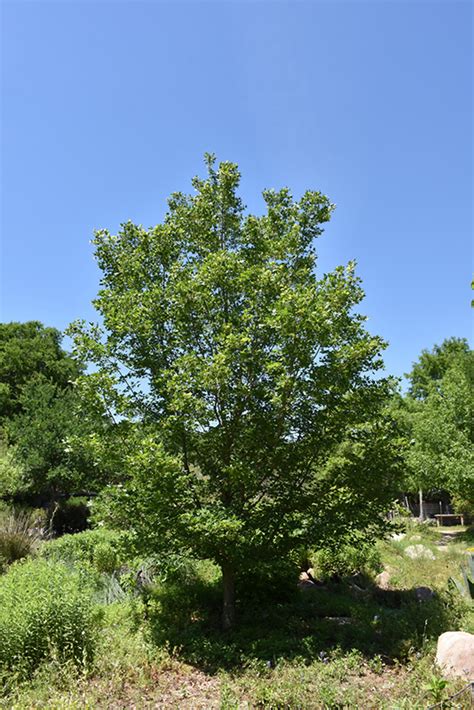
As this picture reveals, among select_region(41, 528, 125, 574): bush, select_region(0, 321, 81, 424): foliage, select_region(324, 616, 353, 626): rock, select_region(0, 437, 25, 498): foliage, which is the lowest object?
select_region(324, 616, 353, 626): rock

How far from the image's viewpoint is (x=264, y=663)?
5.85m

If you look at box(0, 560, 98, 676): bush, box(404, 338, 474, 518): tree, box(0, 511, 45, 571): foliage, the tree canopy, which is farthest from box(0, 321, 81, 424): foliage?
box(0, 560, 98, 676): bush

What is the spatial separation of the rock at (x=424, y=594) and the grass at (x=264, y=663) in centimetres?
25

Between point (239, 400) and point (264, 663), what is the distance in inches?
139

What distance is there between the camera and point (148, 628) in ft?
23.3

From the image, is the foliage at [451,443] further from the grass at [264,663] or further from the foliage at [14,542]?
the foliage at [14,542]

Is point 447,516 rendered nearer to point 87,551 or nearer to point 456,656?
point 87,551

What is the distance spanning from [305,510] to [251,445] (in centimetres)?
141

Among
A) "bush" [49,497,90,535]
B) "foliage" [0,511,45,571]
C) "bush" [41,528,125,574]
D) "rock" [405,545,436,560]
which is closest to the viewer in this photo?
"bush" [41,528,125,574]

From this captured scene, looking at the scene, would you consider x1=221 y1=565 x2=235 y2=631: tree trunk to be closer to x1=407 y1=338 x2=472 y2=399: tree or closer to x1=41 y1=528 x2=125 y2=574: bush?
x1=41 y1=528 x2=125 y2=574: bush

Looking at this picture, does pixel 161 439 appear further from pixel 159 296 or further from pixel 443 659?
pixel 443 659

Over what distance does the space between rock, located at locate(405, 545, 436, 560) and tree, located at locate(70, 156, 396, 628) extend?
7561 mm

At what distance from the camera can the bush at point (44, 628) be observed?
5.55 m

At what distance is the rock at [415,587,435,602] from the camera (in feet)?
28.6
